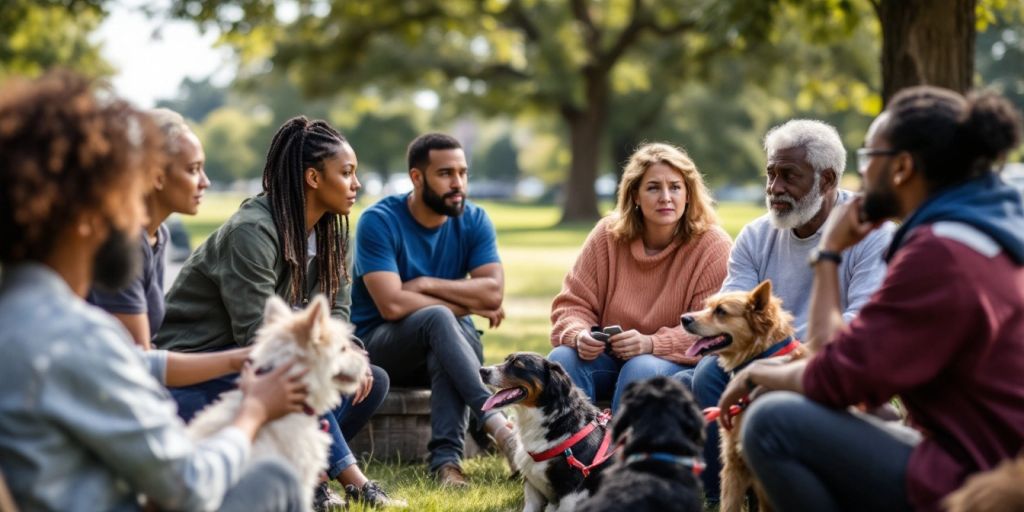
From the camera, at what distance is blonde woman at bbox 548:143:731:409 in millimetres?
6203

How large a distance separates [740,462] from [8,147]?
354cm

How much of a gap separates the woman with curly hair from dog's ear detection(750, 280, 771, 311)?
9.78 ft

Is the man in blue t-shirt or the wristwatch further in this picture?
the man in blue t-shirt

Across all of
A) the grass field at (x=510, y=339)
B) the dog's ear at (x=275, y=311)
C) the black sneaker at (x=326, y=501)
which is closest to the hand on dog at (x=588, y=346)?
the grass field at (x=510, y=339)

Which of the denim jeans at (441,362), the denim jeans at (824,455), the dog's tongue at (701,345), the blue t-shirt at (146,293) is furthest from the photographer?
the denim jeans at (441,362)

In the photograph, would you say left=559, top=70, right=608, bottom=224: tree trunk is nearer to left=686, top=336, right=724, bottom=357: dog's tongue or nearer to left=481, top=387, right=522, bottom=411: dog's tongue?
left=481, top=387, right=522, bottom=411: dog's tongue

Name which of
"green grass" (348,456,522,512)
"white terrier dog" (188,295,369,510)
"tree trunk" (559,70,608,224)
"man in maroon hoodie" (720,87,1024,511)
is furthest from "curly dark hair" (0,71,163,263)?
"tree trunk" (559,70,608,224)

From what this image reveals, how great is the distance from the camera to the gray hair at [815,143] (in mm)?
5672

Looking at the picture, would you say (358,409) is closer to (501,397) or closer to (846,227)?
(501,397)

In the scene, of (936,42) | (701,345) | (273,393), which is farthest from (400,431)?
(936,42)

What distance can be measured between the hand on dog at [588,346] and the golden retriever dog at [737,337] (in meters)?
0.67

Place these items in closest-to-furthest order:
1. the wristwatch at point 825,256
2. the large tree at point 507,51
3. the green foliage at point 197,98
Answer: the wristwatch at point 825,256, the large tree at point 507,51, the green foliage at point 197,98

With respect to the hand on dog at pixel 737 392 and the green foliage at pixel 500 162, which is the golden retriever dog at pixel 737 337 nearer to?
the hand on dog at pixel 737 392

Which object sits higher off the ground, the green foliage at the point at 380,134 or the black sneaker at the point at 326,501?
the black sneaker at the point at 326,501
